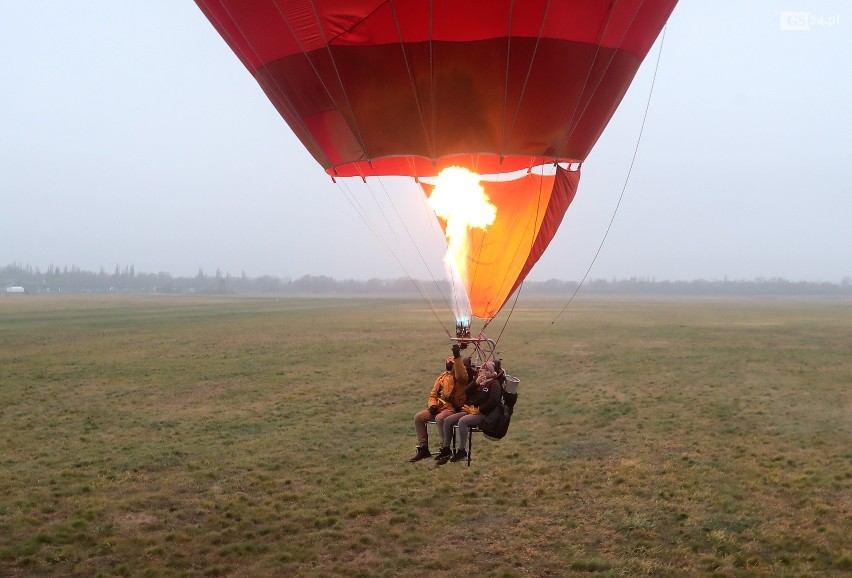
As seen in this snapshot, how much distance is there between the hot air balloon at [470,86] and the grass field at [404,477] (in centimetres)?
381

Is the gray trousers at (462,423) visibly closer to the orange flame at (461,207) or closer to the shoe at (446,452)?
the shoe at (446,452)

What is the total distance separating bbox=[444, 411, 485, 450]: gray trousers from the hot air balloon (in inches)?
51.3

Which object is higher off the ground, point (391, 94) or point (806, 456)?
point (391, 94)

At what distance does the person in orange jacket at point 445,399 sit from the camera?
9.51 metres

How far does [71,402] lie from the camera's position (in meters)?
22.2

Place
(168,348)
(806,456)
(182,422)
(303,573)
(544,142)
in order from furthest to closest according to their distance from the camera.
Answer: (168,348)
(182,422)
(806,456)
(544,142)
(303,573)

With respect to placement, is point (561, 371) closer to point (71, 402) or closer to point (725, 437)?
point (725, 437)

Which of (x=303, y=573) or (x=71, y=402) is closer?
(x=303, y=573)

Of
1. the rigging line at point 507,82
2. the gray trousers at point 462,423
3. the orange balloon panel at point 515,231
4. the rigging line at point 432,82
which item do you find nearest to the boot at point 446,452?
the gray trousers at point 462,423

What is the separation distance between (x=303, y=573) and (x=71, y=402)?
51.9 ft

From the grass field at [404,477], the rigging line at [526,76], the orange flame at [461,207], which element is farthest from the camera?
the orange flame at [461,207]

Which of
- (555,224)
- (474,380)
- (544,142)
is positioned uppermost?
(544,142)

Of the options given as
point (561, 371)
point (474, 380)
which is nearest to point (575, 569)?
point (474, 380)

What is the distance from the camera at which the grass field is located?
10.2 m
